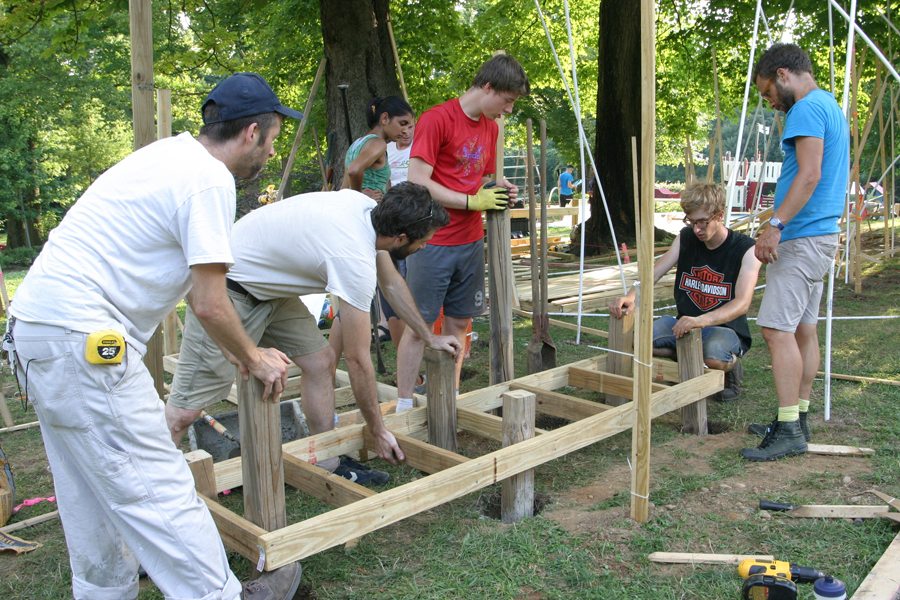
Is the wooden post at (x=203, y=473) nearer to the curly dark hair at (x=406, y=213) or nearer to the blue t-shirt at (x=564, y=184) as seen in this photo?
the curly dark hair at (x=406, y=213)

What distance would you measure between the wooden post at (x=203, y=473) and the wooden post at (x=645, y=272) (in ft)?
5.40

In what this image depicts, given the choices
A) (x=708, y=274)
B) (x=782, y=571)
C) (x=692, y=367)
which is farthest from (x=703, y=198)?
(x=782, y=571)

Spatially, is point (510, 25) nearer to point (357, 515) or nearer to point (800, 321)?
point (800, 321)

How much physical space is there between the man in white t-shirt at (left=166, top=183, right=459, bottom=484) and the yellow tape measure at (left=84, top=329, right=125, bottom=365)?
0.94m

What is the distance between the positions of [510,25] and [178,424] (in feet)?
39.8

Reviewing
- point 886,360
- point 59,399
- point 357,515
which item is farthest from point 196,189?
point 886,360

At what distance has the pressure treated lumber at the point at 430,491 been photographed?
2.35 m

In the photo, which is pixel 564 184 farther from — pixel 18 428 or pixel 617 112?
pixel 18 428

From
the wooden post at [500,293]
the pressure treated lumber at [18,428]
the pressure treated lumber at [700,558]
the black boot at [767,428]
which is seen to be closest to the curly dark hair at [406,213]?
the wooden post at [500,293]

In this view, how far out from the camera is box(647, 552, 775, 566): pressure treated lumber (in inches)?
105

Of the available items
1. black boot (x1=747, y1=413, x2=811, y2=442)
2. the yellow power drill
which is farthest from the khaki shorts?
black boot (x1=747, y1=413, x2=811, y2=442)

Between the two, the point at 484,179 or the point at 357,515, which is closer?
the point at 357,515

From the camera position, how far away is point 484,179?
4.27 meters

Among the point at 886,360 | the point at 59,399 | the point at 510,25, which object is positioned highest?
the point at 510,25
